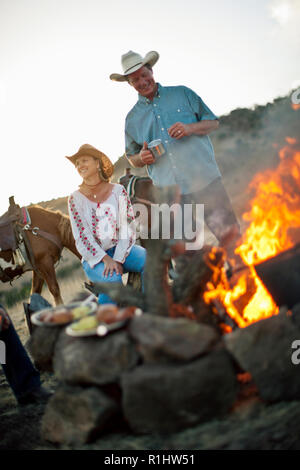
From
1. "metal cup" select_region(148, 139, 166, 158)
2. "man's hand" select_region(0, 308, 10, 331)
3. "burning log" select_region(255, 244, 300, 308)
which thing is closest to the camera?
"burning log" select_region(255, 244, 300, 308)

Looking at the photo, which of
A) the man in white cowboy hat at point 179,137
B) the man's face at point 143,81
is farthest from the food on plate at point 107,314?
the man's face at point 143,81

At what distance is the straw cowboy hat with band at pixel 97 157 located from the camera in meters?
4.34

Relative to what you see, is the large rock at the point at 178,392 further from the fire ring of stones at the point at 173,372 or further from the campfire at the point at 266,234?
the campfire at the point at 266,234

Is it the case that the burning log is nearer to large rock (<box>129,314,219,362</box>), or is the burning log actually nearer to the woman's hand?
large rock (<box>129,314,219,362</box>)

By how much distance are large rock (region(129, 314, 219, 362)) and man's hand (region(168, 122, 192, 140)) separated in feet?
7.46

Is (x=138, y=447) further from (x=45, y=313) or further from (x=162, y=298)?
(x=45, y=313)

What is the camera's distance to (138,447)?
2400 mm

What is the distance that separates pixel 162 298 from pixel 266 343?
0.86 m

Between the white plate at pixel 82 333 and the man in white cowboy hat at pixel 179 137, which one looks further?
the man in white cowboy hat at pixel 179 137

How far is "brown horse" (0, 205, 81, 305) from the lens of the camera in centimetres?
641

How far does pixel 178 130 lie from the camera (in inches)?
155

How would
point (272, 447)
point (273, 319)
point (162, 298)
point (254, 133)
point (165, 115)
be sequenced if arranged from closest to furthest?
point (272, 447) < point (273, 319) < point (162, 298) < point (165, 115) < point (254, 133)

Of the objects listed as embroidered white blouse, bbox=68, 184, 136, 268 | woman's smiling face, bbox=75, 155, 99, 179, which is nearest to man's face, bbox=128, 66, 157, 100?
Result: woman's smiling face, bbox=75, 155, 99, 179

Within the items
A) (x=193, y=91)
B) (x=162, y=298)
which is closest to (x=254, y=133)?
(x=193, y=91)
